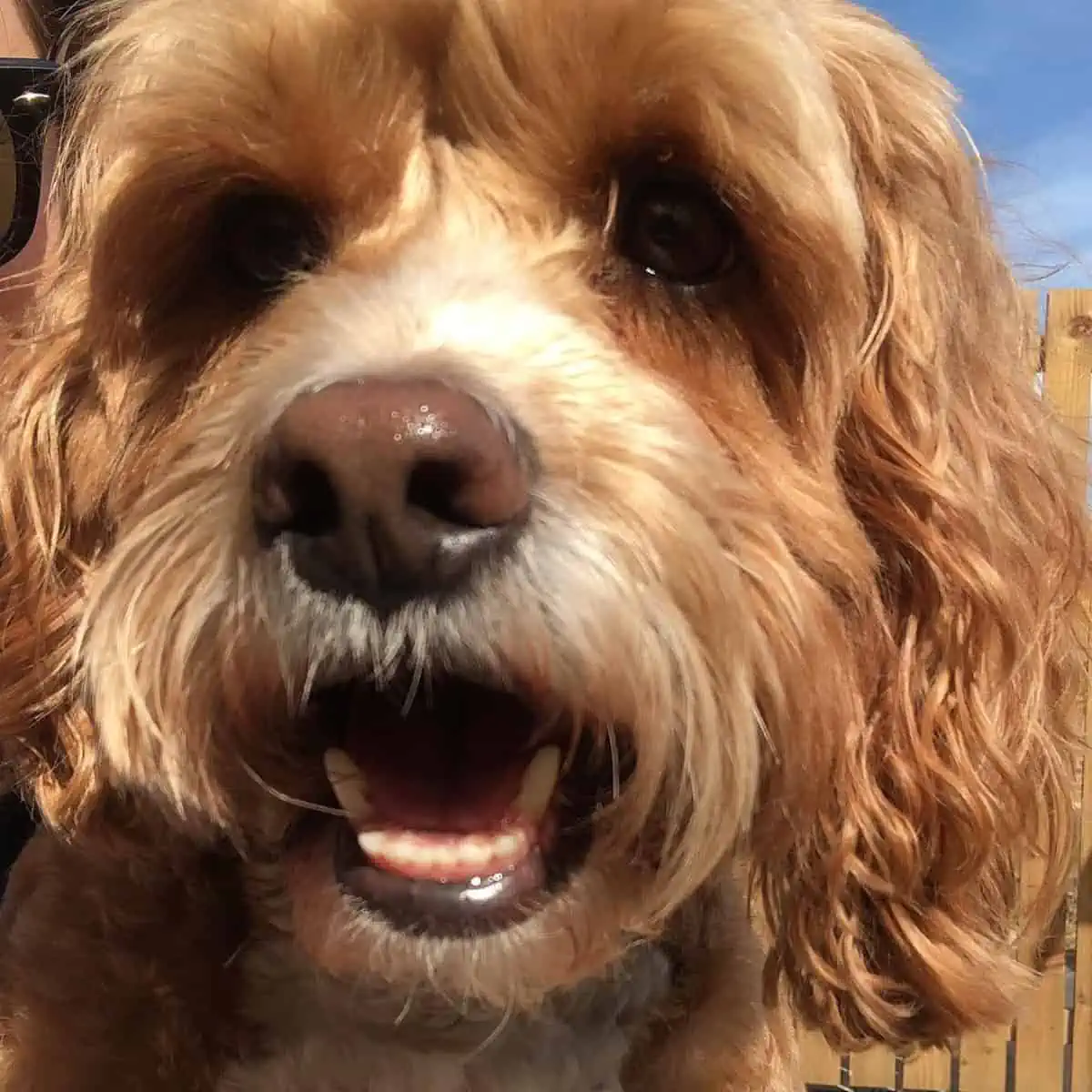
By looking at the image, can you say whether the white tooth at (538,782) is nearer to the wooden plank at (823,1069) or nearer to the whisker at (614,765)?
the whisker at (614,765)

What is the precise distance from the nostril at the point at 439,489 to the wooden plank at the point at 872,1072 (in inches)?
199

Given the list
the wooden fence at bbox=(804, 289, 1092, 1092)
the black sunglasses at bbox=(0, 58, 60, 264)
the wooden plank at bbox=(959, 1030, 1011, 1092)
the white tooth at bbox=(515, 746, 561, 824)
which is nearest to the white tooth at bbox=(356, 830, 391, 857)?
the white tooth at bbox=(515, 746, 561, 824)

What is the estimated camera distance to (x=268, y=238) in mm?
1854

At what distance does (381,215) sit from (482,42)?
0.28 meters

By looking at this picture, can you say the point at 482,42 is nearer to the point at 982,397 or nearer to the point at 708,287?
the point at 708,287

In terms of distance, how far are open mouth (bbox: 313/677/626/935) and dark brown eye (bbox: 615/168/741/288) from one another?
2.23ft

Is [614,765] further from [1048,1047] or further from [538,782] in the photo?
[1048,1047]

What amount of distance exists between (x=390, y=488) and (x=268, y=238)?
2.70ft

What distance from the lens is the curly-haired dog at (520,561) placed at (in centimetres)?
135

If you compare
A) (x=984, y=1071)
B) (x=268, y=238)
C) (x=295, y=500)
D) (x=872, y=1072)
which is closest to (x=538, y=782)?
(x=295, y=500)

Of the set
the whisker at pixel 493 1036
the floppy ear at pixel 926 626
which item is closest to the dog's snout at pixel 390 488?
the floppy ear at pixel 926 626

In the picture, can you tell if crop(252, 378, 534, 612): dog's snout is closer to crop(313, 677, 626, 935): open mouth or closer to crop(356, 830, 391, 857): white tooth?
crop(313, 677, 626, 935): open mouth

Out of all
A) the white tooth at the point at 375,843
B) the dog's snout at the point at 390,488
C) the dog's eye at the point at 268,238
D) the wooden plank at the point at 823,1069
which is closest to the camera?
the dog's snout at the point at 390,488

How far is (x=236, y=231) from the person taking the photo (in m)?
1.85
